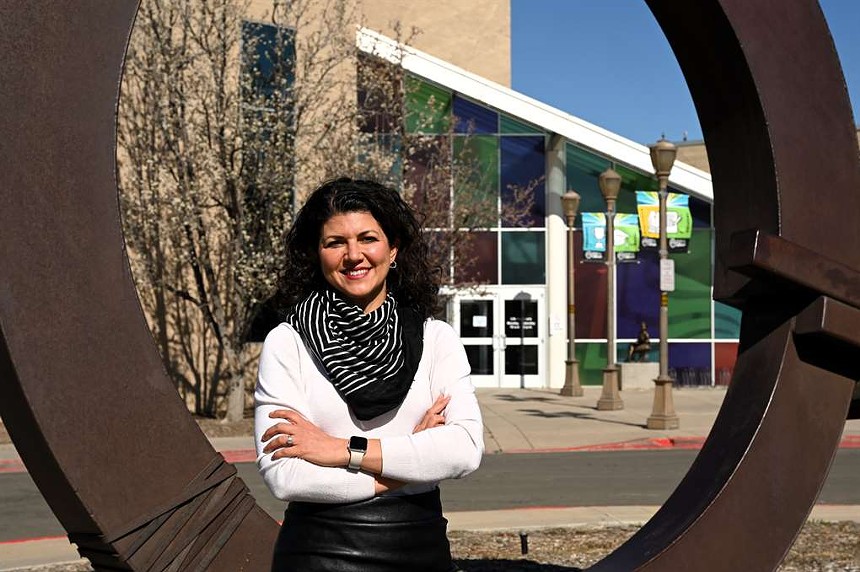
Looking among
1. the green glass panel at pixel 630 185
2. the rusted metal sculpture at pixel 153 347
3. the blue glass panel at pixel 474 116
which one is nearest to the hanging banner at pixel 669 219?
the green glass panel at pixel 630 185

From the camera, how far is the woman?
8.73ft

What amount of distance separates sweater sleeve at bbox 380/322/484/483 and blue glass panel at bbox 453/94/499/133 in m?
20.9

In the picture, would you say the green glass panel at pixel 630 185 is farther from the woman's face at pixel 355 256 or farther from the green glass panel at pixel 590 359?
the woman's face at pixel 355 256

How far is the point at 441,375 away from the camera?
284 centimetres

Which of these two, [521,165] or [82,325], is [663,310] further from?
[82,325]

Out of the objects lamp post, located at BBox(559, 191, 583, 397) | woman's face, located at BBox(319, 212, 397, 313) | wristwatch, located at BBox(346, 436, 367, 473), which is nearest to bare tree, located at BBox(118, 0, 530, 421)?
lamp post, located at BBox(559, 191, 583, 397)

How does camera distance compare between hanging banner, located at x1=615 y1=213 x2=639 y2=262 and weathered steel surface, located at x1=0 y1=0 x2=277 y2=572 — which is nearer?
weathered steel surface, located at x1=0 y1=0 x2=277 y2=572

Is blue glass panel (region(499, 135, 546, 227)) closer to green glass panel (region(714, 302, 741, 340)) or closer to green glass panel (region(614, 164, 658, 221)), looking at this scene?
green glass panel (region(614, 164, 658, 221))

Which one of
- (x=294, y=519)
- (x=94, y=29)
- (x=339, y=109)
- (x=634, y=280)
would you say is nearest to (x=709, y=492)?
(x=294, y=519)

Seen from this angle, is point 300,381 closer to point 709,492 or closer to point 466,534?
point 709,492

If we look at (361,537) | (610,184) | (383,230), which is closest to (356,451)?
(361,537)

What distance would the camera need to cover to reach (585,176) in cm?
2455

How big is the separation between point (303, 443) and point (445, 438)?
35 centimetres

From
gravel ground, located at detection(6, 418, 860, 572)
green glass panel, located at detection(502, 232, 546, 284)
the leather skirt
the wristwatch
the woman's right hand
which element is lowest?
gravel ground, located at detection(6, 418, 860, 572)
